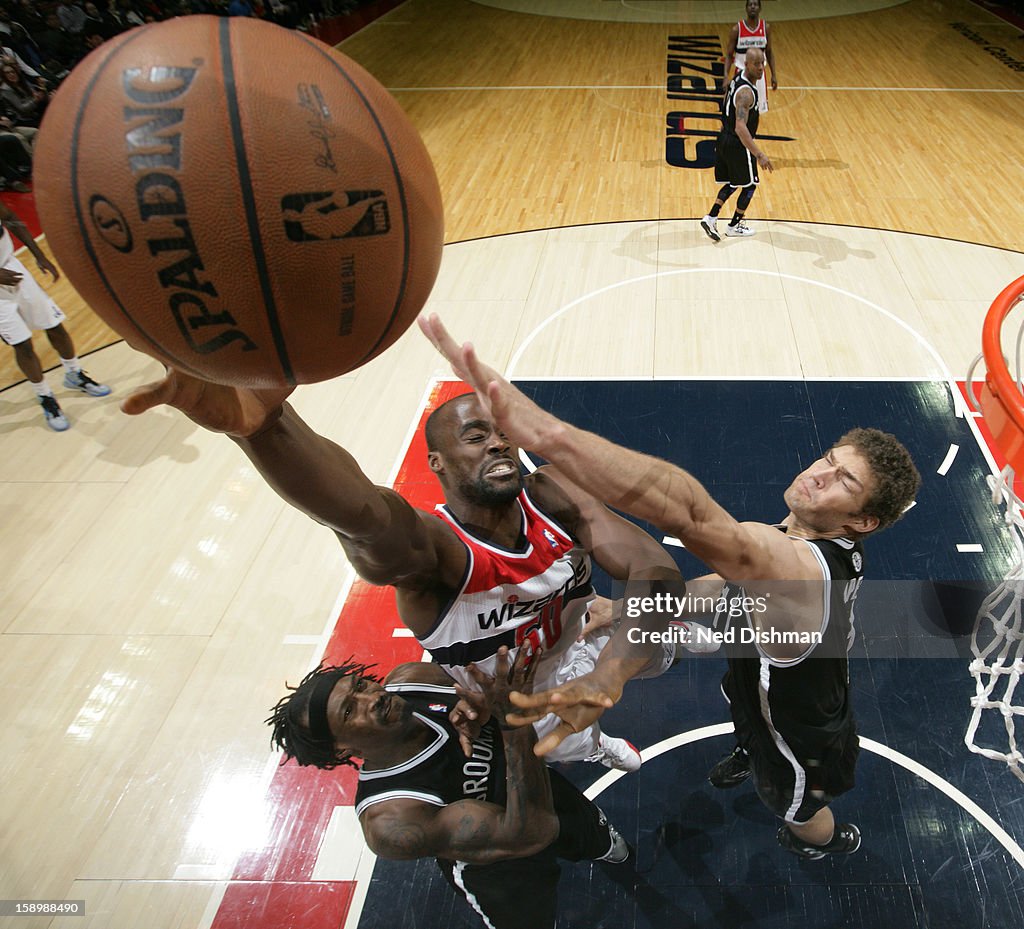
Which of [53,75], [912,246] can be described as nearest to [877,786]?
[912,246]

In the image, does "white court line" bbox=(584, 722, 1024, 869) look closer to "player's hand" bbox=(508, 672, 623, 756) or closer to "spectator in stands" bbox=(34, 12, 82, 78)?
"player's hand" bbox=(508, 672, 623, 756)

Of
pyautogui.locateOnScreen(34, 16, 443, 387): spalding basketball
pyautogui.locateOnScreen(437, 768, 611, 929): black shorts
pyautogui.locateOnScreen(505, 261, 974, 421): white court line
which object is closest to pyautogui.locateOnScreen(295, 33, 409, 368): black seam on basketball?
pyautogui.locateOnScreen(34, 16, 443, 387): spalding basketball

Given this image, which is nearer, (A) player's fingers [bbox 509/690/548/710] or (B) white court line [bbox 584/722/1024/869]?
(A) player's fingers [bbox 509/690/548/710]

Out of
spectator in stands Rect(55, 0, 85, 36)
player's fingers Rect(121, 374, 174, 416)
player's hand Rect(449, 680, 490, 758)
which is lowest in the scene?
player's hand Rect(449, 680, 490, 758)

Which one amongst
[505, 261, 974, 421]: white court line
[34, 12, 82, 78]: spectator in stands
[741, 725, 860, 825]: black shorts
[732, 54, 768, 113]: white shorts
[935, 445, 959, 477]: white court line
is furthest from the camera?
[34, 12, 82, 78]: spectator in stands

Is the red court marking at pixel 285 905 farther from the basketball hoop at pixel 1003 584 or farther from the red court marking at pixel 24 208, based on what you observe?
the red court marking at pixel 24 208

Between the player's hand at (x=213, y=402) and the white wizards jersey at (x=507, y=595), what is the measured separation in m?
0.95

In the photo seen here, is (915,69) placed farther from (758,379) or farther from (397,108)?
(397,108)

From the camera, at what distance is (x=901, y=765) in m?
3.30

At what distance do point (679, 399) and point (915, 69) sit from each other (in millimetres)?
9174

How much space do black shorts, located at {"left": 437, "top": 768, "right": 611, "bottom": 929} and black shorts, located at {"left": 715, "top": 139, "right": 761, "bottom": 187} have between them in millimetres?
5598

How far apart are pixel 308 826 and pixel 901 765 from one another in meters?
2.46

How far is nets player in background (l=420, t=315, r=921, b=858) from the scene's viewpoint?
1937mm

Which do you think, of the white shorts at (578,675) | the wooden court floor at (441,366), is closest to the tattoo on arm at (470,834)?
the white shorts at (578,675)
